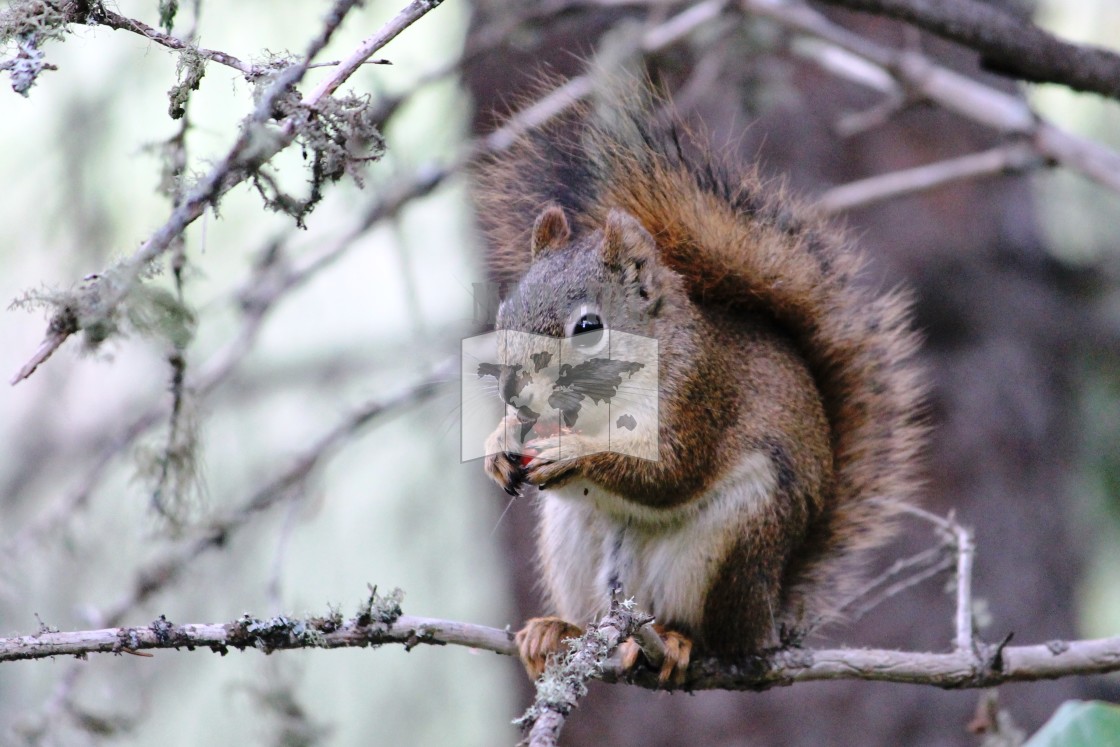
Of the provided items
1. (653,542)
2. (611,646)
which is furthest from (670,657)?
(611,646)

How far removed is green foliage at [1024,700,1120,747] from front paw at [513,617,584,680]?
2.50 ft

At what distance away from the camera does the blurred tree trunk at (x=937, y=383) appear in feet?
10.8

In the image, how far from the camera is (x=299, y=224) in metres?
1.25

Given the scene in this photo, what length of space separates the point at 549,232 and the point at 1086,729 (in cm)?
120

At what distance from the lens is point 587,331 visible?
1.82 m

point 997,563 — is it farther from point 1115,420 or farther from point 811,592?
point 811,592

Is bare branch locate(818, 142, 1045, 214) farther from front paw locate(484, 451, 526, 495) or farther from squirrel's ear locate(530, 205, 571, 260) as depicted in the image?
front paw locate(484, 451, 526, 495)

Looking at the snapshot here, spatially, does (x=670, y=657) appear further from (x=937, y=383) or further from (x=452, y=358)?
(x=937, y=383)

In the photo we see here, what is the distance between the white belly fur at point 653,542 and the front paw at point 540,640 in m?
0.08

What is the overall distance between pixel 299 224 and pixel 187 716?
12.7 feet

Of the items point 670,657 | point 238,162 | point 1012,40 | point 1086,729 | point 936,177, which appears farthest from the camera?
point 936,177

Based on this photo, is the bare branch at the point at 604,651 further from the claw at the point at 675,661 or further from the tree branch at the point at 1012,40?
the tree branch at the point at 1012,40

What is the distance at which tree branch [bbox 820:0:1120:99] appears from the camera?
202 centimetres

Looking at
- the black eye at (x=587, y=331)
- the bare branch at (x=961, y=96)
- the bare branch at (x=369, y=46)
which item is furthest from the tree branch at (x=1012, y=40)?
the bare branch at (x=369, y=46)
